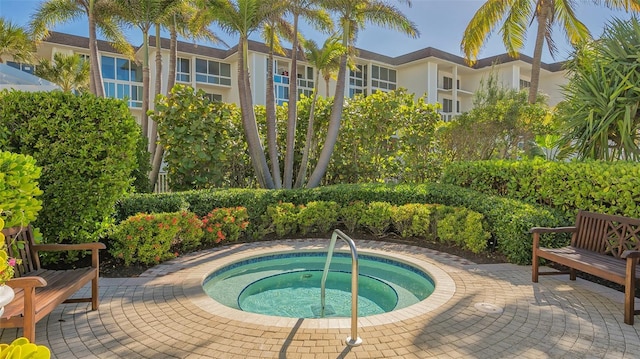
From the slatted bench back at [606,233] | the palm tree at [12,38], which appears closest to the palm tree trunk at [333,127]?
the slatted bench back at [606,233]

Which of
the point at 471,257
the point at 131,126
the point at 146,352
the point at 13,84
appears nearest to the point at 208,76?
the point at 13,84

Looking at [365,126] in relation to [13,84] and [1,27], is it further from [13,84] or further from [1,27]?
[1,27]

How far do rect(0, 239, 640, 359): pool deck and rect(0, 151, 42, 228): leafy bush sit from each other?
1075mm

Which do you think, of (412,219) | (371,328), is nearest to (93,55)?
(412,219)

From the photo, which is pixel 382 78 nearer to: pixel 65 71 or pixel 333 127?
pixel 333 127

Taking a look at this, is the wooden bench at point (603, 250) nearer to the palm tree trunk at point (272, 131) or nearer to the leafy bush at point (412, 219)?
the leafy bush at point (412, 219)

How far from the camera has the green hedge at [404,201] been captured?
6.06 metres

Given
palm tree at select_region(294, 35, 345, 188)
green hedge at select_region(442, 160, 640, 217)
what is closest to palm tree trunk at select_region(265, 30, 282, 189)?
palm tree at select_region(294, 35, 345, 188)

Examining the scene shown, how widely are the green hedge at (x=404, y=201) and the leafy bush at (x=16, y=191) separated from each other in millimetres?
2799

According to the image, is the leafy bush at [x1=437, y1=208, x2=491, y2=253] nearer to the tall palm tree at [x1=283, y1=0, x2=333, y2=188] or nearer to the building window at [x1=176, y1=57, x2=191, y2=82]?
the tall palm tree at [x1=283, y1=0, x2=333, y2=188]

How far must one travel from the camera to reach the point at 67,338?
3482 mm

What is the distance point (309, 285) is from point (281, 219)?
99.8 inches

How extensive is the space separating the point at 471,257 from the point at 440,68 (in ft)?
86.5

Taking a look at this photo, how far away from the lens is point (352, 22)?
10758 millimetres
